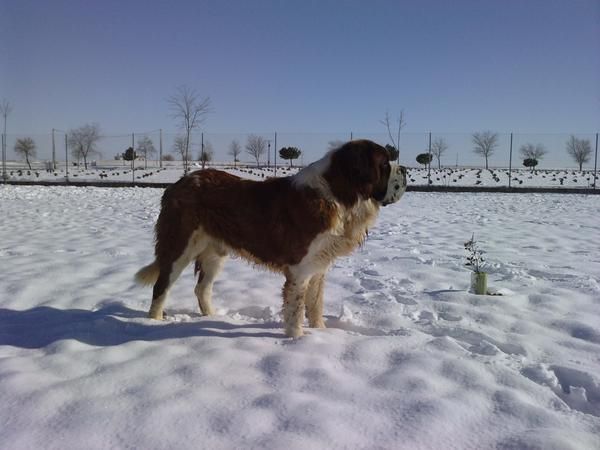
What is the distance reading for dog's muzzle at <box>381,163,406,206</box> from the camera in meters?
3.47

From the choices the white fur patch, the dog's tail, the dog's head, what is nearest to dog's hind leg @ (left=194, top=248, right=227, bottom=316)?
the dog's tail

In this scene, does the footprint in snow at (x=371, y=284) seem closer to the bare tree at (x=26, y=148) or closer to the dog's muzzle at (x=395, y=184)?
the dog's muzzle at (x=395, y=184)

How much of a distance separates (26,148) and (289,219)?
114 feet

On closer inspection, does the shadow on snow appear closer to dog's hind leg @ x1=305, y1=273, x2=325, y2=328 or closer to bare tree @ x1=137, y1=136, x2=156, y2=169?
dog's hind leg @ x1=305, y1=273, x2=325, y2=328

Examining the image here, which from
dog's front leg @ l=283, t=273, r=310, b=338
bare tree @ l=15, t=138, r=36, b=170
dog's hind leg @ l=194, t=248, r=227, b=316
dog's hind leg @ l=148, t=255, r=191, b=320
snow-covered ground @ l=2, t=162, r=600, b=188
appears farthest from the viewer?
bare tree @ l=15, t=138, r=36, b=170

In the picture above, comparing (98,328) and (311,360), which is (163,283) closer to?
(98,328)

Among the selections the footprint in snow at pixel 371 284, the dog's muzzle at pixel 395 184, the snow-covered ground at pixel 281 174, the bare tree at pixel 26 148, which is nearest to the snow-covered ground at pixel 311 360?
the footprint in snow at pixel 371 284

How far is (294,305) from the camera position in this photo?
11.5ft

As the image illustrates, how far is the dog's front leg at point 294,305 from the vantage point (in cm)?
352

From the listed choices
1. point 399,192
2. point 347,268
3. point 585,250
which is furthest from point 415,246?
point 399,192

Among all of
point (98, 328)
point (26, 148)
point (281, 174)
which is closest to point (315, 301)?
point (98, 328)

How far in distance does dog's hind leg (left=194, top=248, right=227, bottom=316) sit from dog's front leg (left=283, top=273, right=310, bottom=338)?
37.4 inches

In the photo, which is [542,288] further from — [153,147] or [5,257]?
[153,147]

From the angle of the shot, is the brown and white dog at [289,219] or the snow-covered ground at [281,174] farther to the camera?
the snow-covered ground at [281,174]
